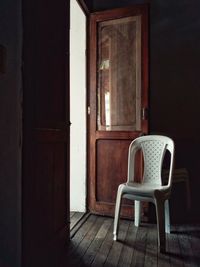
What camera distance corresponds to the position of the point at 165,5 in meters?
3.17

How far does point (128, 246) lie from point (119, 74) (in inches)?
68.6

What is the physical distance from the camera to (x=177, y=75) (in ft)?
10.4

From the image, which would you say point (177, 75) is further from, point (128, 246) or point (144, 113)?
point (128, 246)

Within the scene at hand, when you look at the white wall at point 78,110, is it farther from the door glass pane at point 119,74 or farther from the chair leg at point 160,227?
the chair leg at point 160,227

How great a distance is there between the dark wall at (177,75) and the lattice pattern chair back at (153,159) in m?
0.64
